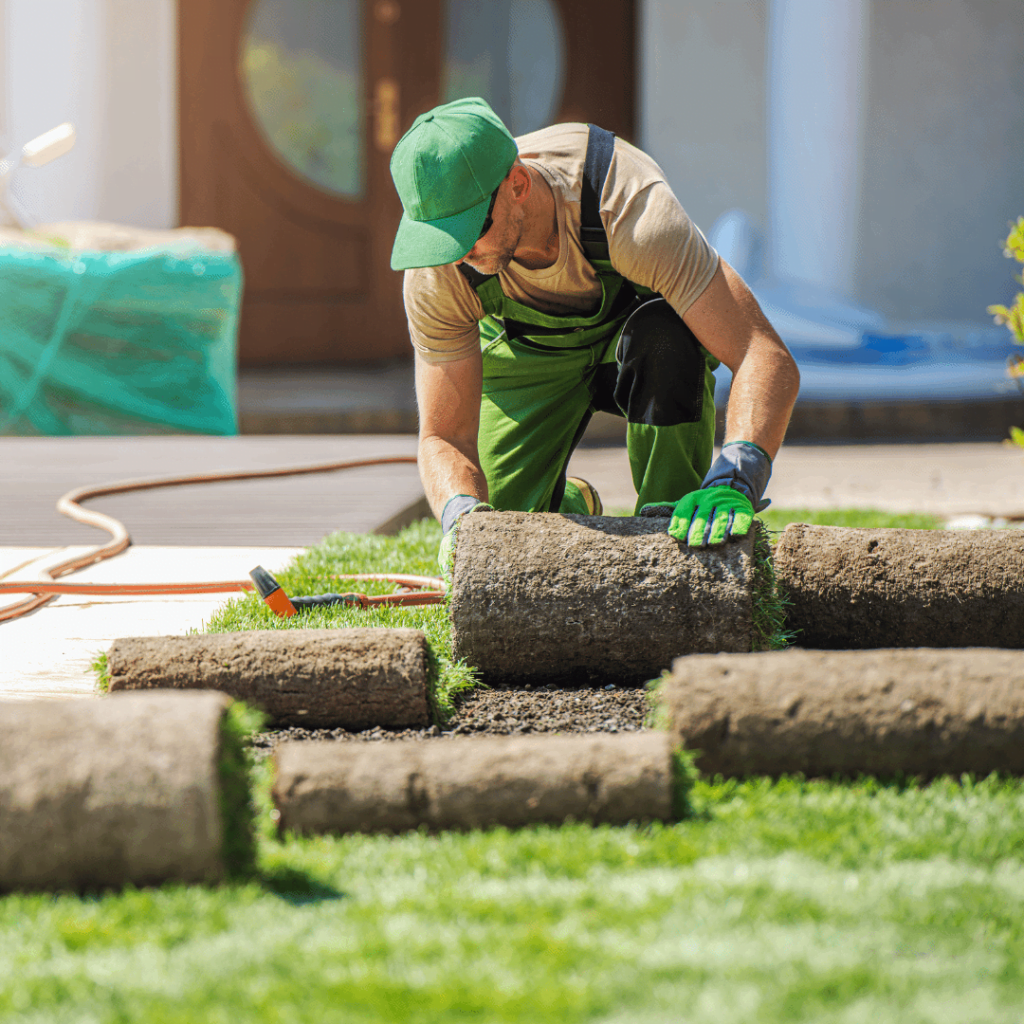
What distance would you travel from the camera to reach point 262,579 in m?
2.58

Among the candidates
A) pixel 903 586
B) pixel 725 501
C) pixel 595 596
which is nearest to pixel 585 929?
pixel 595 596

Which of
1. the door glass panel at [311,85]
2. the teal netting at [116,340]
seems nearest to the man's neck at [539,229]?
the teal netting at [116,340]

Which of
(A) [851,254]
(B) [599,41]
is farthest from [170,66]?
(A) [851,254]

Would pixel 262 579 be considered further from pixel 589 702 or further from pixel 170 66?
pixel 170 66

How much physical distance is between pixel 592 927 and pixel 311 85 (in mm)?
8074

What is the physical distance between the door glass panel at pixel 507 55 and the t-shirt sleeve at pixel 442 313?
603 centimetres

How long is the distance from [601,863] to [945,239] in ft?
21.3

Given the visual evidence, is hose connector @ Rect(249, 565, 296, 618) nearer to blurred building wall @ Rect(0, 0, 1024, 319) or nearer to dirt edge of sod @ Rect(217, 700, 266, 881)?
dirt edge of sod @ Rect(217, 700, 266, 881)

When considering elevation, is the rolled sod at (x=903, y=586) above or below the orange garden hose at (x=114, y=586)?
above

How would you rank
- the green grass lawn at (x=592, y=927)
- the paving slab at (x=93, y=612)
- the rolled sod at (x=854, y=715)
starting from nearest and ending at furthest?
the green grass lawn at (x=592, y=927) < the rolled sod at (x=854, y=715) < the paving slab at (x=93, y=612)

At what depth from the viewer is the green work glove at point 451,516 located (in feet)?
7.94

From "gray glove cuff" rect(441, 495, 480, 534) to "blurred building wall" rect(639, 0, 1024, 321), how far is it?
16.9ft

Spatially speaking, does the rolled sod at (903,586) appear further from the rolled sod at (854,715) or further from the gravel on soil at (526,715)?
the rolled sod at (854,715)

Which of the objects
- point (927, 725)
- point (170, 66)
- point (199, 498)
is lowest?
point (199, 498)
